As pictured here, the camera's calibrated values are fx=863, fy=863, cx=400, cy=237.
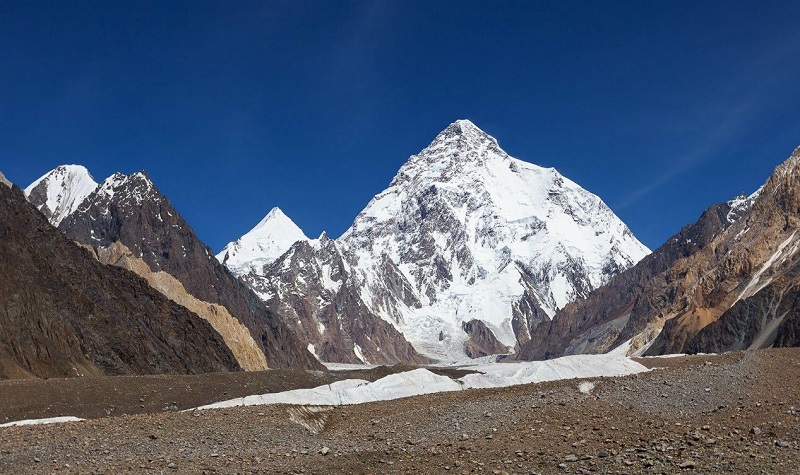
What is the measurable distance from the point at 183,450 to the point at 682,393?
1423 centimetres

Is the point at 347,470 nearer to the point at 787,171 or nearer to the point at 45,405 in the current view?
the point at 45,405

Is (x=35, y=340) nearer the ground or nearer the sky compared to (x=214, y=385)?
nearer the sky

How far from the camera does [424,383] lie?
3503 cm

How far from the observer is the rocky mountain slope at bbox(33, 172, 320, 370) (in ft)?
545

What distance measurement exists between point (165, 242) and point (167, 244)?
41.7 inches

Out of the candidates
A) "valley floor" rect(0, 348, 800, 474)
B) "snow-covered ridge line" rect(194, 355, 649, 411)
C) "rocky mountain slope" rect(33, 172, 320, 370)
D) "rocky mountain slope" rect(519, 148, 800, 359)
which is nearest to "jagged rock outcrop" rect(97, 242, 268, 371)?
"rocky mountain slope" rect(33, 172, 320, 370)

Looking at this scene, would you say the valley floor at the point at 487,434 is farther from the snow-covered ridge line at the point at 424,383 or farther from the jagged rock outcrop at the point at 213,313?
the jagged rock outcrop at the point at 213,313

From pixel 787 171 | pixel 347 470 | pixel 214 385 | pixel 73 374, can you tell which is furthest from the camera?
pixel 787 171

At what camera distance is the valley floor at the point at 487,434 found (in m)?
19.2

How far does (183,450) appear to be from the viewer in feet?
70.6

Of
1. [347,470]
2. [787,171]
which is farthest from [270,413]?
[787,171]

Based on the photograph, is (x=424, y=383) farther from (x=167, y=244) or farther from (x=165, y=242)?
(x=165, y=242)

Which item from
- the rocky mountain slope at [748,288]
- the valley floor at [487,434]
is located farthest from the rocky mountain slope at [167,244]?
the valley floor at [487,434]

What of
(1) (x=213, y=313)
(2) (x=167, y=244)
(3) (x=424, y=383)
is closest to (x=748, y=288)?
(1) (x=213, y=313)
